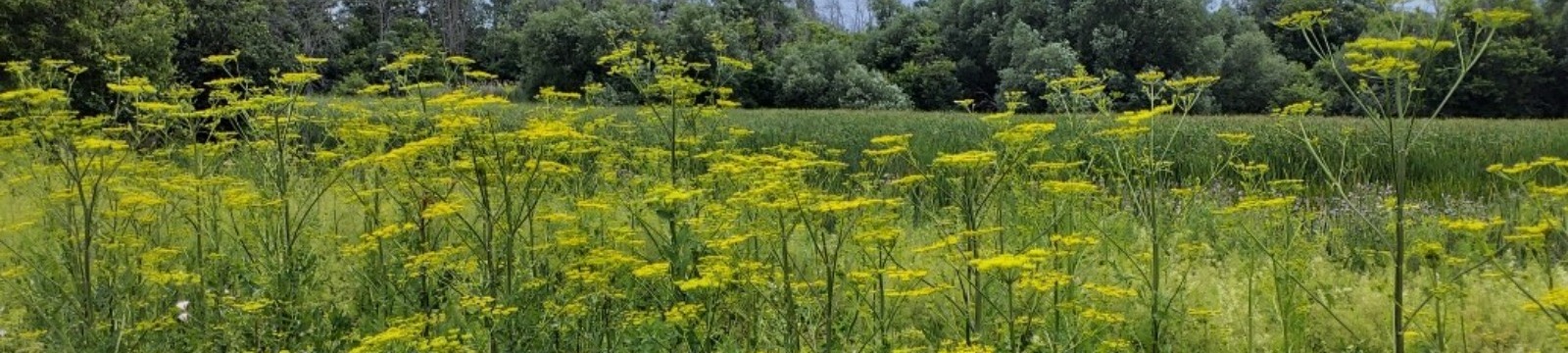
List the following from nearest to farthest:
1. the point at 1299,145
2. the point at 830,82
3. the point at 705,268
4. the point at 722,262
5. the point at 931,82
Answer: the point at 722,262 < the point at 705,268 < the point at 1299,145 < the point at 830,82 < the point at 931,82

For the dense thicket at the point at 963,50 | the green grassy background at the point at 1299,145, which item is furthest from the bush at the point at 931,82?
the green grassy background at the point at 1299,145

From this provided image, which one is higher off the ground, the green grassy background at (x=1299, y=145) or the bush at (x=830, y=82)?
the bush at (x=830, y=82)

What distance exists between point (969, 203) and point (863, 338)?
85 centimetres

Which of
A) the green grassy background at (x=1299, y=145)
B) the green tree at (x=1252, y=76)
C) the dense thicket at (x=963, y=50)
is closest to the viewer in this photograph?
the green grassy background at (x=1299, y=145)

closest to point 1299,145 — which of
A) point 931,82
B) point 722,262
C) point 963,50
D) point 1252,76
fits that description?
point 722,262

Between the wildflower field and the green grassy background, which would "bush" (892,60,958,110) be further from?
the wildflower field

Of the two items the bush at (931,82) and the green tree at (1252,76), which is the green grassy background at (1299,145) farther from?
the bush at (931,82)

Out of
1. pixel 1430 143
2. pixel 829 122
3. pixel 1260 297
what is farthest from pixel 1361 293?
pixel 829 122

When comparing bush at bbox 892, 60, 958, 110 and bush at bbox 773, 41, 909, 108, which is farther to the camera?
bush at bbox 892, 60, 958, 110

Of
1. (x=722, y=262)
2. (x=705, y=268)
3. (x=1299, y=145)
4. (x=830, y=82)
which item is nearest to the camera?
(x=722, y=262)

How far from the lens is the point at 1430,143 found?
9055 millimetres

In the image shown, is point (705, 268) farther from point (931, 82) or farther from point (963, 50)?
point (963, 50)

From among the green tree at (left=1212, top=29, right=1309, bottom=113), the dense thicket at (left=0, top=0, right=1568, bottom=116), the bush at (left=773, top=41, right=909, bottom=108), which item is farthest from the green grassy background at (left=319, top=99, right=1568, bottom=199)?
the green tree at (left=1212, top=29, right=1309, bottom=113)

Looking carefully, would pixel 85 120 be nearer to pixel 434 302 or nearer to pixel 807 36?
pixel 434 302
